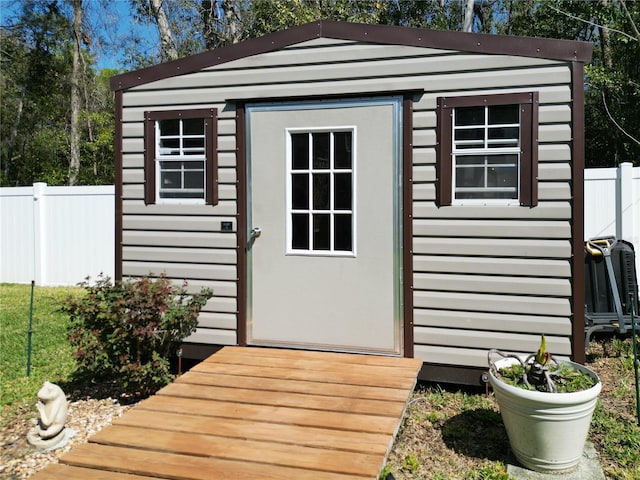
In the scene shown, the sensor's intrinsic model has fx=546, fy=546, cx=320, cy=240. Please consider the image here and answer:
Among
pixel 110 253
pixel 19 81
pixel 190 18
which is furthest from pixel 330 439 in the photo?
pixel 19 81

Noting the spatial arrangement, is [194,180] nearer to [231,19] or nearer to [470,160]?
[470,160]

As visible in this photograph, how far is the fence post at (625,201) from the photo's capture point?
623cm

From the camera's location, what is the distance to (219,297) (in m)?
4.53

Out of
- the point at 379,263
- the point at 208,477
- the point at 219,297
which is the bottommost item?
the point at 208,477

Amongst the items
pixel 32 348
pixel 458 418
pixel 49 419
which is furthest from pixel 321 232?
pixel 32 348

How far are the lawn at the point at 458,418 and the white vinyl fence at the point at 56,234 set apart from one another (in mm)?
3518

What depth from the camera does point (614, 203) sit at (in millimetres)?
6340

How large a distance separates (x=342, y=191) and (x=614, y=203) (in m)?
3.86

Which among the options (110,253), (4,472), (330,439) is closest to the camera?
(330,439)

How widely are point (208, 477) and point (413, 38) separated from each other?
128 inches

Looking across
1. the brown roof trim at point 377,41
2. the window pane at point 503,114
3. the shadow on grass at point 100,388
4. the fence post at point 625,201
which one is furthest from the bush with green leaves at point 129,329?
the fence post at point 625,201

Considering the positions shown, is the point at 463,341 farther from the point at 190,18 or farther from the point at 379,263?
the point at 190,18

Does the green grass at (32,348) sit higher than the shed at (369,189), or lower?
lower

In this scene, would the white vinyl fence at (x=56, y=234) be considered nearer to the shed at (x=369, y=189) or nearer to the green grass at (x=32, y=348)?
the green grass at (x=32, y=348)
